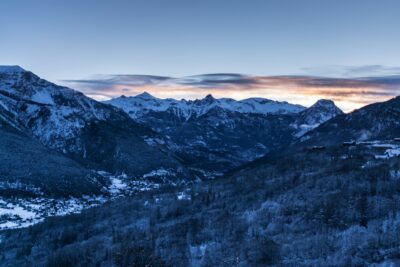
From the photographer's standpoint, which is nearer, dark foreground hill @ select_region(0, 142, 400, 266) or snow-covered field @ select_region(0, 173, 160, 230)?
dark foreground hill @ select_region(0, 142, 400, 266)

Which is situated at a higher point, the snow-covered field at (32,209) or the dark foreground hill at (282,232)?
the dark foreground hill at (282,232)

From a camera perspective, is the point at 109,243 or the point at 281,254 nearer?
the point at 281,254

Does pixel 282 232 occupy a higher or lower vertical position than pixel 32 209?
higher

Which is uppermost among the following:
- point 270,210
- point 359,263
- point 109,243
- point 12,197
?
point 359,263

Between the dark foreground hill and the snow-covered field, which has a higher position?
the dark foreground hill

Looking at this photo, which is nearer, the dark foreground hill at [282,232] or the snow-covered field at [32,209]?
the dark foreground hill at [282,232]

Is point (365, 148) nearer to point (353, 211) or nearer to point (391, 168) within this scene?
point (391, 168)

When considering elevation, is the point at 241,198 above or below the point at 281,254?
below

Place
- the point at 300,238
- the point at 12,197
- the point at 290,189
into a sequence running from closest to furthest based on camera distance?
1. the point at 300,238
2. the point at 290,189
3. the point at 12,197

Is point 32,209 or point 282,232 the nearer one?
point 282,232

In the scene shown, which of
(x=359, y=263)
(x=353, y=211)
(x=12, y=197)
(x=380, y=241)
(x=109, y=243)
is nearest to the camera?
(x=359, y=263)

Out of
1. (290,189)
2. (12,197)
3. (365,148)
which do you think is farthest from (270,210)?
(12,197)
